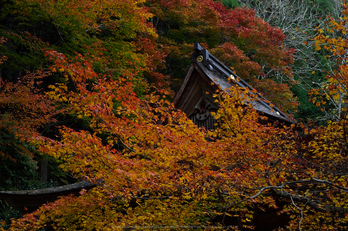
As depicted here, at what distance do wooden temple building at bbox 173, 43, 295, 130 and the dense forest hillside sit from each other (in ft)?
2.50

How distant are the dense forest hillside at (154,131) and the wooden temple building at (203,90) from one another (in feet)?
2.50

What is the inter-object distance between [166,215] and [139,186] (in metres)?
1.11

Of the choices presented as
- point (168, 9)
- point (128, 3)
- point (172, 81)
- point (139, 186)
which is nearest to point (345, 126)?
point (139, 186)

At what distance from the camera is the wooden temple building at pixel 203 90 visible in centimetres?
1112

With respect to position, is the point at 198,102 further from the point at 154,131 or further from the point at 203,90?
the point at 154,131

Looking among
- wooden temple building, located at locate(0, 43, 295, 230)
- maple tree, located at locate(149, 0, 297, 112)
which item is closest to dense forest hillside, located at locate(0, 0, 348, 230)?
maple tree, located at locate(149, 0, 297, 112)

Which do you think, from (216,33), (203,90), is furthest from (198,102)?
(216,33)

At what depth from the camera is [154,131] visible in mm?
7660

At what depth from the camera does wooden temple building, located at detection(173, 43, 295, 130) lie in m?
11.1

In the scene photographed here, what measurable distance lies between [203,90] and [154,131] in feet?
14.3

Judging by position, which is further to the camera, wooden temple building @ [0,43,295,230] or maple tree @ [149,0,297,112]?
maple tree @ [149,0,297,112]

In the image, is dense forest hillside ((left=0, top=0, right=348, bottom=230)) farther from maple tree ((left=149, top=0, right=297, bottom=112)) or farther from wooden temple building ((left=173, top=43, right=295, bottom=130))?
wooden temple building ((left=173, top=43, right=295, bottom=130))

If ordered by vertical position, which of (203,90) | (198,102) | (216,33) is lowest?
(198,102)

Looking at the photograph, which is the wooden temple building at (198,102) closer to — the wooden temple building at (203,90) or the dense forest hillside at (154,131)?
the wooden temple building at (203,90)
